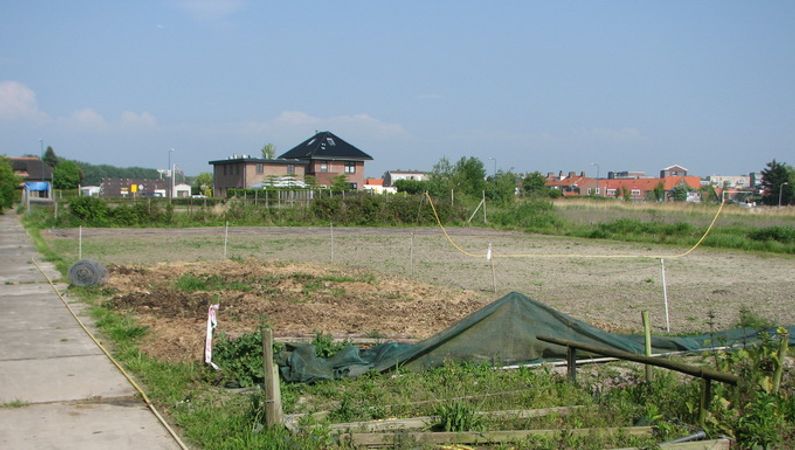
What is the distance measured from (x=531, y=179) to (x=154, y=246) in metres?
75.6

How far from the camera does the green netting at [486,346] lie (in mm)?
8258

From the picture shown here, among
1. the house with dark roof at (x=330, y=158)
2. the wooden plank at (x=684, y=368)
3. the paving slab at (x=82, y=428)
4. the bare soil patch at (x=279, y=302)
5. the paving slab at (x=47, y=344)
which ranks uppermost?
the house with dark roof at (x=330, y=158)

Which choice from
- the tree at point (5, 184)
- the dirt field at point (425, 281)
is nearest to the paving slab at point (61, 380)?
the dirt field at point (425, 281)

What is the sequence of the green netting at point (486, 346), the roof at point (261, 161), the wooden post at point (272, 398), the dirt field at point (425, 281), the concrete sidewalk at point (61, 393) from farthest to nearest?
the roof at point (261, 161) < the dirt field at point (425, 281) < the green netting at point (486, 346) < the concrete sidewalk at point (61, 393) < the wooden post at point (272, 398)

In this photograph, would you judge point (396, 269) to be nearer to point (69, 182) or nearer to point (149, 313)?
point (149, 313)

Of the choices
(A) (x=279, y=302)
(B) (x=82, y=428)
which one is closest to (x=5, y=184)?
(A) (x=279, y=302)

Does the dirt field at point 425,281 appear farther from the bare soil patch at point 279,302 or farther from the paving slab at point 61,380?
the paving slab at point 61,380

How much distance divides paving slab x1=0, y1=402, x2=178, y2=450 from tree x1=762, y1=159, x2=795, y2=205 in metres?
93.4

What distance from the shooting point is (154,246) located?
28.9 meters

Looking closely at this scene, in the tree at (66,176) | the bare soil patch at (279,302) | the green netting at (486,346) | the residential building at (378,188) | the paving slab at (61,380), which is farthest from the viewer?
the tree at (66,176)

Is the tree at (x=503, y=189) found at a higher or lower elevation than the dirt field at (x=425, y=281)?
higher

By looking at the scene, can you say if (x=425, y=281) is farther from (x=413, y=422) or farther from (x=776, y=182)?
(x=776, y=182)

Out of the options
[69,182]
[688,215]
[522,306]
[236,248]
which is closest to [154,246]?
[236,248]

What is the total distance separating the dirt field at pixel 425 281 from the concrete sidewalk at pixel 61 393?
1.46m
